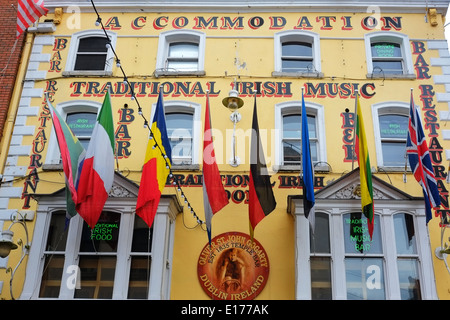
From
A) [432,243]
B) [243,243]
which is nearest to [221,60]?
[243,243]

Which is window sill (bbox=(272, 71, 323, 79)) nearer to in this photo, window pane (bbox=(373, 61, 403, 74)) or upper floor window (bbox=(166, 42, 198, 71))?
window pane (bbox=(373, 61, 403, 74))

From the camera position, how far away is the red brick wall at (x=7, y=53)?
1388 centimetres

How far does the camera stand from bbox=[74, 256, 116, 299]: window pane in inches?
436

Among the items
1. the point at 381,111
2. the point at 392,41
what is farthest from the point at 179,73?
the point at 392,41

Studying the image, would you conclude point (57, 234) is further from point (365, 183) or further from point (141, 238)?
point (365, 183)

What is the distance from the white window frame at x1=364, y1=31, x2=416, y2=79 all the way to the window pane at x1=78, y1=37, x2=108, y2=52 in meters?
7.44

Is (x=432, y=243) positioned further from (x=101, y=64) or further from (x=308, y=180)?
(x=101, y=64)

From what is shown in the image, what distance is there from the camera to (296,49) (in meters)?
14.8

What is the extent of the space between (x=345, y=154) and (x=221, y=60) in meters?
4.32

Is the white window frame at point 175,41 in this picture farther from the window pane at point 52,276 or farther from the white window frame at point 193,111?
the window pane at point 52,276

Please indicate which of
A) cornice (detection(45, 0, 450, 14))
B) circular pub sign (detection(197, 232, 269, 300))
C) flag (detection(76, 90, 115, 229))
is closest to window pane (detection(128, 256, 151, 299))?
circular pub sign (detection(197, 232, 269, 300))

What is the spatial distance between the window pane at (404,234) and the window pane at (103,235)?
20.5ft

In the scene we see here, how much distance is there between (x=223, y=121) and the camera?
1334 centimetres

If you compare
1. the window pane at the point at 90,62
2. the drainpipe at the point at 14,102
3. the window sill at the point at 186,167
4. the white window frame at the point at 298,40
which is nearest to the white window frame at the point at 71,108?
the drainpipe at the point at 14,102
